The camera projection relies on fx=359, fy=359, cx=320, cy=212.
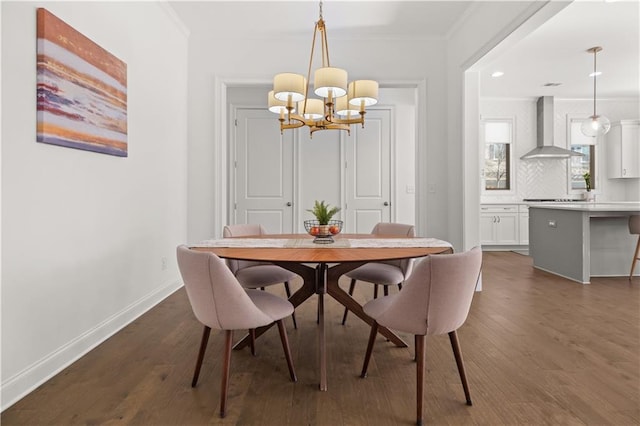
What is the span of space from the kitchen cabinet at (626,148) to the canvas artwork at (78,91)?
319 inches

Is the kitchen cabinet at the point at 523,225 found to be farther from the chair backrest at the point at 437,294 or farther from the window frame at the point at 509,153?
the chair backrest at the point at 437,294

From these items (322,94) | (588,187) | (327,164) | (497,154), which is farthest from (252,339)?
(588,187)

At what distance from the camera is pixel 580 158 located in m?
7.01

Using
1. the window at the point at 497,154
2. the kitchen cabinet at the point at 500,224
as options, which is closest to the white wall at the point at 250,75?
the kitchen cabinet at the point at 500,224

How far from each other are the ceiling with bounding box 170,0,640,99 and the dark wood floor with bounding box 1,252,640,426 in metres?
2.50

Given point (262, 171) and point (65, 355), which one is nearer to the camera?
point (65, 355)

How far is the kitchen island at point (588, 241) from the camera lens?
4.09m

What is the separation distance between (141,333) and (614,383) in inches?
116

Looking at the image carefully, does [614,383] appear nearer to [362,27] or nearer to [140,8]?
[362,27]

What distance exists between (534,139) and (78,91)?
7.30 m

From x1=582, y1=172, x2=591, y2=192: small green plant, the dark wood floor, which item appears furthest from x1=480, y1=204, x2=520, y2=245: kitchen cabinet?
the dark wood floor

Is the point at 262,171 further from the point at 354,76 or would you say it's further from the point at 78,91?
the point at 78,91

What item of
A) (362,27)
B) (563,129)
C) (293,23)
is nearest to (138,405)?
(293,23)

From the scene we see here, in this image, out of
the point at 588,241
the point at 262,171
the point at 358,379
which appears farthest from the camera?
the point at 262,171
